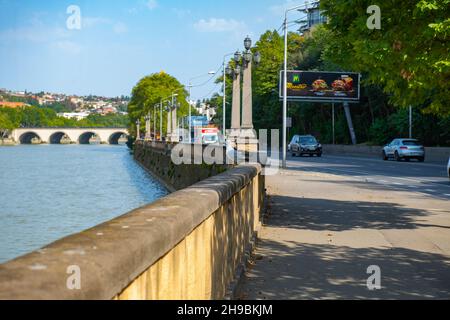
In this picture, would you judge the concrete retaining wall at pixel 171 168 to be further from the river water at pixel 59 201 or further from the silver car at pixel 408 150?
the silver car at pixel 408 150

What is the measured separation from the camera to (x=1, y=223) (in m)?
31.7

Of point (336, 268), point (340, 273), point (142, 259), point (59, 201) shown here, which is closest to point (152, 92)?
point (59, 201)

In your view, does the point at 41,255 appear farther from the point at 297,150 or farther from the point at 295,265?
the point at 297,150

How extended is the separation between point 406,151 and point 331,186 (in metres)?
25.2

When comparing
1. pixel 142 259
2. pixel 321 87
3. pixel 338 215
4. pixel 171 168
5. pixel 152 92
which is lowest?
pixel 171 168

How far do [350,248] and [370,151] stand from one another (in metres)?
53.0

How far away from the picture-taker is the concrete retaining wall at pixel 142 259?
84.0 inches

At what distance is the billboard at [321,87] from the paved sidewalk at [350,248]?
52.3 meters

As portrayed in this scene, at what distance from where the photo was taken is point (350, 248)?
10336 millimetres

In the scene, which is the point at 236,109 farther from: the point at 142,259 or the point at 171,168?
the point at 142,259

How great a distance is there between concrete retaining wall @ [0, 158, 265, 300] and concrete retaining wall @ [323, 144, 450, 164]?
42.4 m

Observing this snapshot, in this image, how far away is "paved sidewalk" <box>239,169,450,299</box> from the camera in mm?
7586

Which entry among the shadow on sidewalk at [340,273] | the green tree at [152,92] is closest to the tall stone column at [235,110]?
the shadow on sidewalk at [340,273]
